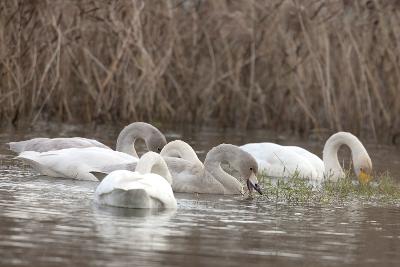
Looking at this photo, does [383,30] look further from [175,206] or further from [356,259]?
[356,259]

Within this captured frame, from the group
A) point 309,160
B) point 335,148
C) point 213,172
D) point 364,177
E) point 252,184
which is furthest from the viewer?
point 335,148

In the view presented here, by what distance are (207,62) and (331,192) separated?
960cm

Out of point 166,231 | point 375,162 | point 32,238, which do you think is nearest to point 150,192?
point 166,231

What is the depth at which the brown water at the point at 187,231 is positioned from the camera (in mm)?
7148

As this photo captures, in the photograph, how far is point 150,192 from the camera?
9.34 metres

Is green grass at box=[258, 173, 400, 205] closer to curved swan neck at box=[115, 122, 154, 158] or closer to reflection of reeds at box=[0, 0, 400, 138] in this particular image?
curved swan neck at box=[115, 122, 154, 158]

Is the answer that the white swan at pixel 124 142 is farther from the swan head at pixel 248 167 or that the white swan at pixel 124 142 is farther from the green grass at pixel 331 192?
the swan head at pixel 248 167

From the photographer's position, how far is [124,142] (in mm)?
13242

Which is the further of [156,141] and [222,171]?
[156,141]

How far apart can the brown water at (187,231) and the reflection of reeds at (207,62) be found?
664cm

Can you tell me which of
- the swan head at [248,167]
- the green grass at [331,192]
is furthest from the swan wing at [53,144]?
the swan head at [248,167]

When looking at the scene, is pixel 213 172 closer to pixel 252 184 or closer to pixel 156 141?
pixel 252 184

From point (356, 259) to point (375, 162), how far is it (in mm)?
8607

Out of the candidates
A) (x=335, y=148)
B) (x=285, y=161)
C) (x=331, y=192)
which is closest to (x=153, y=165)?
(x=331, y=192)
